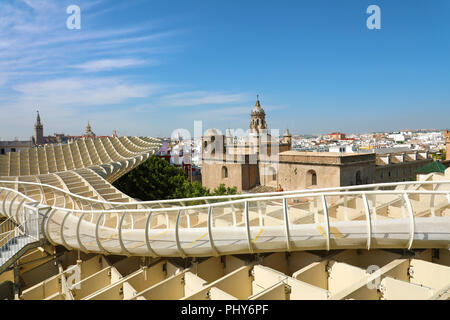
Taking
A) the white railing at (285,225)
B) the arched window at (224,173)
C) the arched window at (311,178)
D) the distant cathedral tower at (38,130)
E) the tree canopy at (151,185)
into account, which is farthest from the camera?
the distant cathedral tower at (38,130)

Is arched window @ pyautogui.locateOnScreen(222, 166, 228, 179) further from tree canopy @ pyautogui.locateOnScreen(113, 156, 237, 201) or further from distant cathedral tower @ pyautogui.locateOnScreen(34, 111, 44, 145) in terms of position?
distant cathedral tower @ pyautogui.locateOnScreen(34, 111, 44, 145)

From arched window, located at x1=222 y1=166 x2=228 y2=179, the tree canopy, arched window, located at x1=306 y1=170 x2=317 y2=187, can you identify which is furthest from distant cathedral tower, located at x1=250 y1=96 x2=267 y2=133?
the tree canopy

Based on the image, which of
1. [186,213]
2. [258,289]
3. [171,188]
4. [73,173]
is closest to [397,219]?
[258,289]

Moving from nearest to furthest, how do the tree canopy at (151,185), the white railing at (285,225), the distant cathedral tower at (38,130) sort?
the white railing at (285,225)
the tree canopy at (151,185)
the distant cathedral tower at (38,130)

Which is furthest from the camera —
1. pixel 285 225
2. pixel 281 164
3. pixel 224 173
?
pixel 224 173

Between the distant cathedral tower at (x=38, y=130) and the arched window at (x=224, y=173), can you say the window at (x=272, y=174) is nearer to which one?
the arched window at (x=224, y=173)

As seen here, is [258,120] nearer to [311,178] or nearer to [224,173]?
[224,173]

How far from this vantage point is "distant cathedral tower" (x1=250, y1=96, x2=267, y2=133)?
47606 mm

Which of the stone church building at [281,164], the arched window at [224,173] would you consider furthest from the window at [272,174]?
the arched window at [224,173]

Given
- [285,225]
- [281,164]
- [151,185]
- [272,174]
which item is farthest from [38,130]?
[285,225]

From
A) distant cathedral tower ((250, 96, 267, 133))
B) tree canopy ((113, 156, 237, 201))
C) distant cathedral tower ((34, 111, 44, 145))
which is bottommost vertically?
tree canopy ((113, 156, 237, 201))

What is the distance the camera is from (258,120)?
1885 inches

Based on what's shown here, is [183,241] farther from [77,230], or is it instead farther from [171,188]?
[171,188]

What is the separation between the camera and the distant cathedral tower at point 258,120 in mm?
47606
